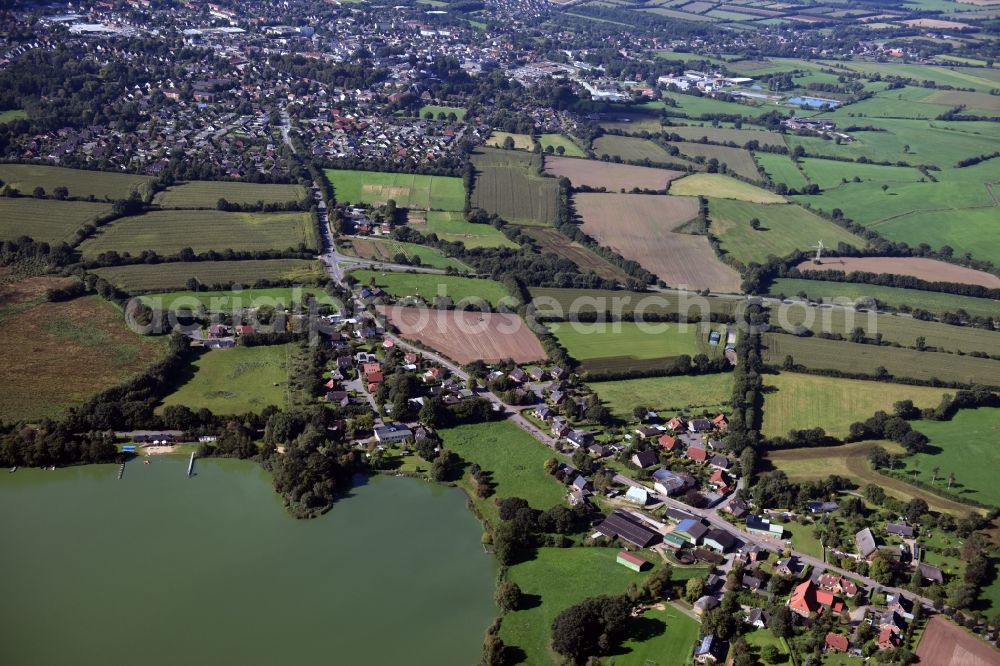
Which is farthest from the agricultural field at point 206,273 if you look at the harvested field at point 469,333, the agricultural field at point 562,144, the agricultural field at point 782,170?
the agricultural field at point 782,170

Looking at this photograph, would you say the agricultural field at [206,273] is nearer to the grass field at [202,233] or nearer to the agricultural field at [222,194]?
the grass field at [202,233]

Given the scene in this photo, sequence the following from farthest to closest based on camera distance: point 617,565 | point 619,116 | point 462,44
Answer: point 462,44, point 619,116, point 617,565

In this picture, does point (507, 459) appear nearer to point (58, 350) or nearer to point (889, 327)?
point (58, 350)

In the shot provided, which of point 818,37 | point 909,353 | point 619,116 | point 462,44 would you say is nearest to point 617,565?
point 909,353

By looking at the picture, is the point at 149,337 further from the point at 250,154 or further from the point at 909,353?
the point at 909,353

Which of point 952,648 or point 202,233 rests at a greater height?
point 202,233

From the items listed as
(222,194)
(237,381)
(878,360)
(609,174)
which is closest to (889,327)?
(878,360)

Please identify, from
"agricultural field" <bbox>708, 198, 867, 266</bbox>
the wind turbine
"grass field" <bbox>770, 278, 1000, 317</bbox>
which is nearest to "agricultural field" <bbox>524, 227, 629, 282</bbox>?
"agricultural field" <bbox>708, 198, 867, 266</bbox>
